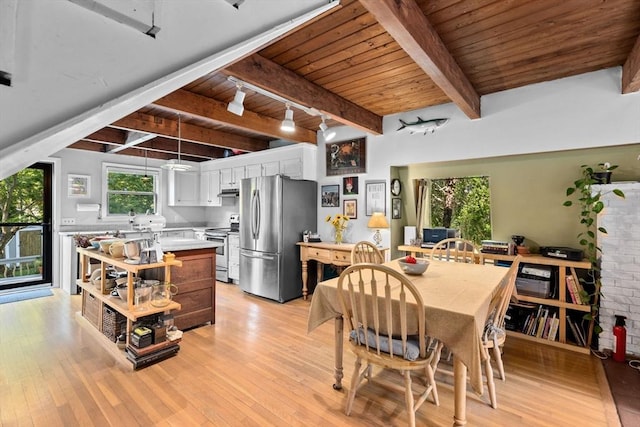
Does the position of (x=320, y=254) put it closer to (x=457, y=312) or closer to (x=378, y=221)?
(x=378, y=221)

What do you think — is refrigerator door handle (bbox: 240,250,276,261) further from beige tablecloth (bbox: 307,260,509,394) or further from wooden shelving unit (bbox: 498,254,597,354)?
wooden shelving unit (bbox: 498,254,597,354)

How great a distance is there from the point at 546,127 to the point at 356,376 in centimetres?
294

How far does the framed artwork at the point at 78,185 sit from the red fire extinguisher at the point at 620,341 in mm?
7368

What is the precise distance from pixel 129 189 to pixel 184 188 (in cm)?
99

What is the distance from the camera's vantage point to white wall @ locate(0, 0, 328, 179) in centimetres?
41

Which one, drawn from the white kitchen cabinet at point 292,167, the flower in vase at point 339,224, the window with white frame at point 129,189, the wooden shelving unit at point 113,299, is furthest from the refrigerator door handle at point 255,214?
the window with white frame at point 129,189

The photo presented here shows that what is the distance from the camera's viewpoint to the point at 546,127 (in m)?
3.02

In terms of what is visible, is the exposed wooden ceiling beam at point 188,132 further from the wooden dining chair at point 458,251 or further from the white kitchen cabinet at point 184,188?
the wooden dining chair at point 458,251

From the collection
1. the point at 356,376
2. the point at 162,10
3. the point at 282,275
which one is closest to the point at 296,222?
the point at 282,275

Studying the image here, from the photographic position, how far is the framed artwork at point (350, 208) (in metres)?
4.38

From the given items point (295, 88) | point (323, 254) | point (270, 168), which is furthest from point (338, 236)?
point (295, 88)

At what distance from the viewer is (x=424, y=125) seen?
11.6ft

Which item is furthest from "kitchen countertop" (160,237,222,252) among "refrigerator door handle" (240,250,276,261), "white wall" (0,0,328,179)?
"white wall" (0,0,328,179)

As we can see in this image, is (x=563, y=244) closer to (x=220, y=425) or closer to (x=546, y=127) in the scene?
(x=546, y=127)
